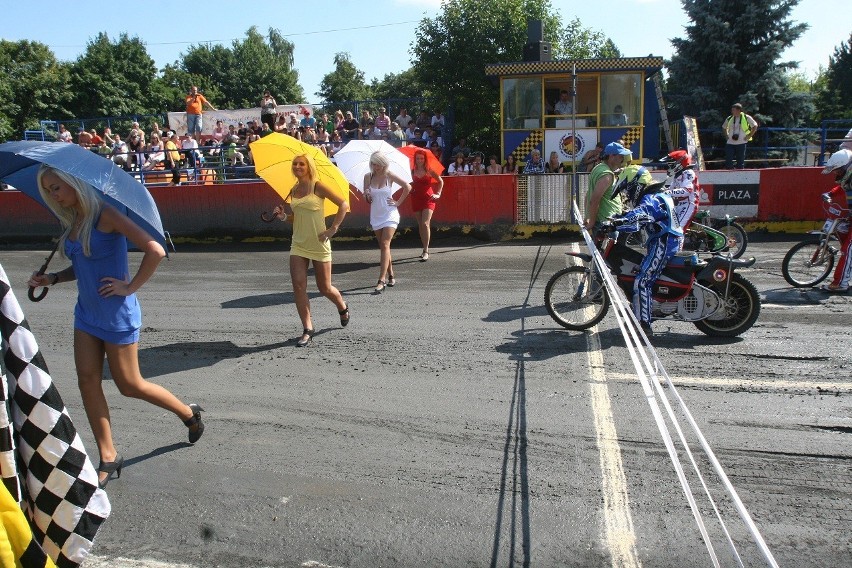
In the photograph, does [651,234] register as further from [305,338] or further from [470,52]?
[470,52]

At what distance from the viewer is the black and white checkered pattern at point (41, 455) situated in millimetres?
2172

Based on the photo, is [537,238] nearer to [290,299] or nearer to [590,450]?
[290,299]

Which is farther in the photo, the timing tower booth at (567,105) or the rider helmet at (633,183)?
the timing tower booth at (567,105)

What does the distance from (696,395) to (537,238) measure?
339 inches

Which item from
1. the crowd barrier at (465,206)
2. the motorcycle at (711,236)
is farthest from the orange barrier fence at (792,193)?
the motorcycle at (711,236)

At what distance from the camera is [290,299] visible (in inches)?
379

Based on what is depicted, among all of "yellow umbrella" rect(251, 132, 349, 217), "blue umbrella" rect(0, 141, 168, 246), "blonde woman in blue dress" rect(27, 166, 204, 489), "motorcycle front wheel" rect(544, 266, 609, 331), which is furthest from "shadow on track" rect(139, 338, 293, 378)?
"blue umbrella" rect(0, 141, 168, 246)

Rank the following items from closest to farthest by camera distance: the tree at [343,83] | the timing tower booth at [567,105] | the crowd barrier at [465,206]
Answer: the crowd barrier at [465,206], the timing tower booth at [567,105], the tree at [343,83]

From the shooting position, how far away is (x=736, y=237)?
462 inches

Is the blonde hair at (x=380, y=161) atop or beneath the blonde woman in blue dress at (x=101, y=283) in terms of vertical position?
atop

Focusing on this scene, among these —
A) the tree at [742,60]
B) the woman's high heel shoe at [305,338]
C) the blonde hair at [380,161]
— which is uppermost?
the tree at [742,60]

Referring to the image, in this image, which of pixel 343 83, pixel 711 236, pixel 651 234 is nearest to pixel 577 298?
pixel 651 234

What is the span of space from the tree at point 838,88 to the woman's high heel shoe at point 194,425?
4868 centimetres

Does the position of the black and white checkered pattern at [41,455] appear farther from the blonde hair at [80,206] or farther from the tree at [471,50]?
the tree at [471,50]
